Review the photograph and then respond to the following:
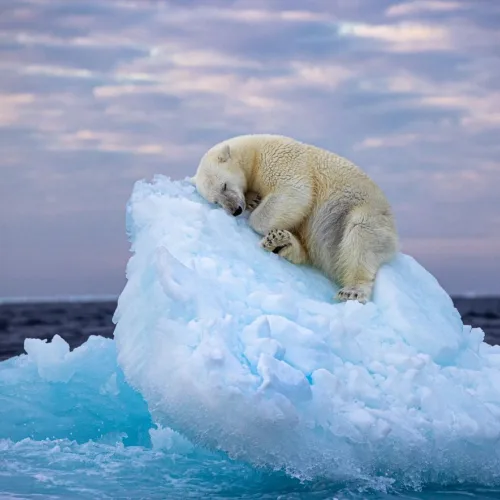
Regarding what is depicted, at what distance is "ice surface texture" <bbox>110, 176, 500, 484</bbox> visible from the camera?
5.65 metres

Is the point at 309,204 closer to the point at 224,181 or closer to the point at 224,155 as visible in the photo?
the point at 224,181

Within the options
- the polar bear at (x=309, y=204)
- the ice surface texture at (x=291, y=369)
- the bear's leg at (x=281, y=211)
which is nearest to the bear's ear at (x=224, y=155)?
the polar bear at (x=309, y=204)

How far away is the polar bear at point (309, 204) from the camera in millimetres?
7480

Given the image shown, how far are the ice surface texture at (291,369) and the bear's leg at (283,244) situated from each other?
17 cm

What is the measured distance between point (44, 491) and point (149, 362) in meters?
1.27

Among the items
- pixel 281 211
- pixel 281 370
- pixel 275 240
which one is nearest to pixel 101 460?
pixel 281 370

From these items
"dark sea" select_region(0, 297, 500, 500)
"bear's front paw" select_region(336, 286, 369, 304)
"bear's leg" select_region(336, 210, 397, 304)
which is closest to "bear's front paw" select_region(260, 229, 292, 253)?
"bear's leg" select_region(336, 210, 397, 304)

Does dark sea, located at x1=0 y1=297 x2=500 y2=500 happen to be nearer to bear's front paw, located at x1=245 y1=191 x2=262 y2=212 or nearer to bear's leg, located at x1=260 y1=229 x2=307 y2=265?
bear's leg, located at x1=260 y1=229 x2=307 y2=265

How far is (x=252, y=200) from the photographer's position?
26.2 ft

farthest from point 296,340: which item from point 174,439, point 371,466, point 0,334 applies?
point 0,334

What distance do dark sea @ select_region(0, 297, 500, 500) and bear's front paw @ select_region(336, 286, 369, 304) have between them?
5.61 ft

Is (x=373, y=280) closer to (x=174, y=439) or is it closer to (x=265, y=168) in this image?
(x=265, y=168)

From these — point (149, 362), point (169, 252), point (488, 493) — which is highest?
point (169, 252)

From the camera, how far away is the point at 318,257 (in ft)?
25.2
